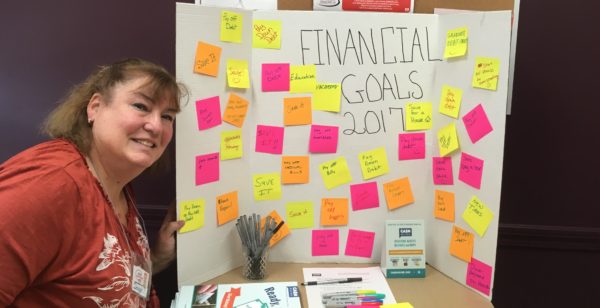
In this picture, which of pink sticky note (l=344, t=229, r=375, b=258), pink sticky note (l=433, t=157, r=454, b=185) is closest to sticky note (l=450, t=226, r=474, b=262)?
pink sticky note (l=433, t=157, r=454, b=185)

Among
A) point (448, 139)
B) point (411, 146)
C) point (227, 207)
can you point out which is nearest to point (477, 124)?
point (448, 139)

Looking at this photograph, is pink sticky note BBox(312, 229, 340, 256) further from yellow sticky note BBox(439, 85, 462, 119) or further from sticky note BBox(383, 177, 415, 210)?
yellow sticky note BBox(439, 85, 462, 119)

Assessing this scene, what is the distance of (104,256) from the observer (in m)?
1.01

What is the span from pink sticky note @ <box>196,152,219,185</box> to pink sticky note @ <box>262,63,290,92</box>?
276 mm

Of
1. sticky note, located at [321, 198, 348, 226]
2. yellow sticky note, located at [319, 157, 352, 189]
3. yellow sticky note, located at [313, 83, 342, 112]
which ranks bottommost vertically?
sticky note, located at [321, 198, 348, 226]

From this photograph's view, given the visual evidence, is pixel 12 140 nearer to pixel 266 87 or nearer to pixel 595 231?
pixel 266 87

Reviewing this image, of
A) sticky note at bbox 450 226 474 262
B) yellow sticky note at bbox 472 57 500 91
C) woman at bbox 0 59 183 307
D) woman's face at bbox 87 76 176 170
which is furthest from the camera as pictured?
sticky note at bbox 450 226 474 262

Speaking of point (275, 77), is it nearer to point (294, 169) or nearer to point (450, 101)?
point (294, 169)

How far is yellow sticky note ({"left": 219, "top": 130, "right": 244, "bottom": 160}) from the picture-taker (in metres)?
1.37

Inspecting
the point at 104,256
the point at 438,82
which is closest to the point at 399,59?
the point at 438,82

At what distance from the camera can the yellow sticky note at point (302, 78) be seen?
142 cm

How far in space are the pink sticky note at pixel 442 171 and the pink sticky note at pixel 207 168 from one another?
2.33 ft

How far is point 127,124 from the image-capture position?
1064 millimetres

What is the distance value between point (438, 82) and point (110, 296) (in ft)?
3.70
